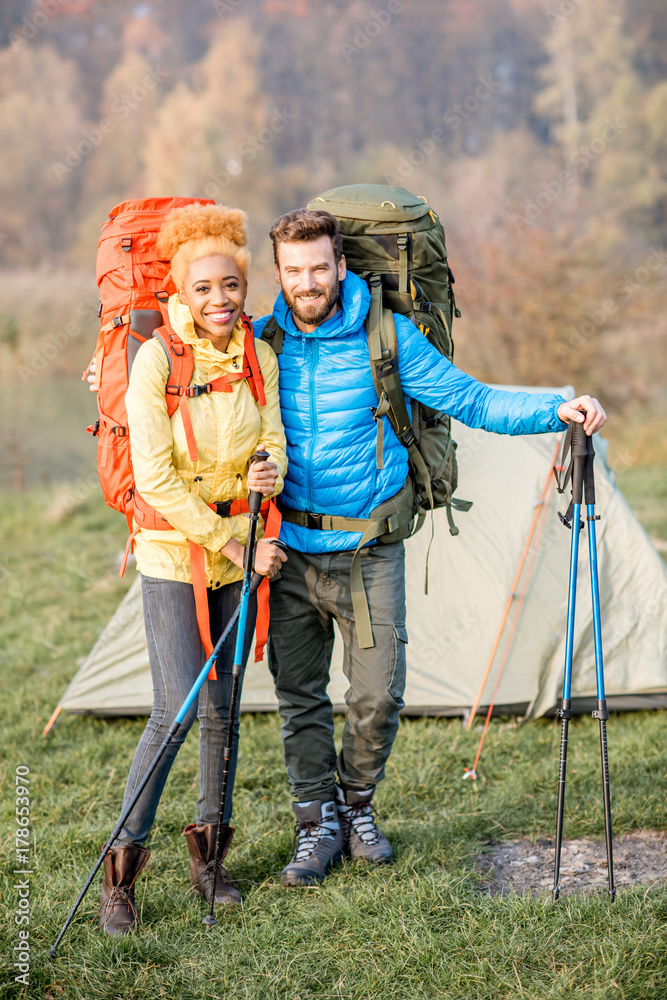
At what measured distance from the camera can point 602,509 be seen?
4.68 metres

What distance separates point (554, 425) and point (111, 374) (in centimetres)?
144

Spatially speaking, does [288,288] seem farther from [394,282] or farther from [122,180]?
[122,180]

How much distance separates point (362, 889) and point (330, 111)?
3894cm

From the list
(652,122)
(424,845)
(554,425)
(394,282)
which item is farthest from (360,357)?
(652,122)

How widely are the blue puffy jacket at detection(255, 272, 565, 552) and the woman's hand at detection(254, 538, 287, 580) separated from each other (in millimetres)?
249

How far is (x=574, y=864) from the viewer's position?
3205 millimetres

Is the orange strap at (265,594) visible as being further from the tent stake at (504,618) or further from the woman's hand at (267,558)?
the tent stake at (504,618)

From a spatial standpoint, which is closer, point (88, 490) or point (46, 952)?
point (46, 952)

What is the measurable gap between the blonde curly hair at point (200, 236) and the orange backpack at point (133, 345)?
117 millimetres
